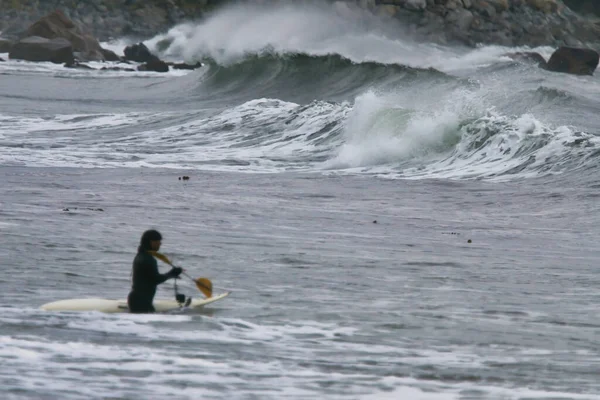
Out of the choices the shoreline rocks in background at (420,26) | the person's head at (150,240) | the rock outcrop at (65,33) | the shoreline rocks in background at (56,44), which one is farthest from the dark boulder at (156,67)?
the person's head at (150,240)

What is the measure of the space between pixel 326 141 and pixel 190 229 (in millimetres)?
11172

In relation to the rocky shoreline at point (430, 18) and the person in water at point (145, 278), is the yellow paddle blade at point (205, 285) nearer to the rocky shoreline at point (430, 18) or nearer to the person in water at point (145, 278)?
the person in water at point (145, 278)

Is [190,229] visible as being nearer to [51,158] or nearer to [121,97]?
[51,158]

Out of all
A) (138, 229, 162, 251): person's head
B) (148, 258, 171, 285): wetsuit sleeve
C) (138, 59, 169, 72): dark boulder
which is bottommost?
(148, 258, 171, 285): wetsuit sleeve

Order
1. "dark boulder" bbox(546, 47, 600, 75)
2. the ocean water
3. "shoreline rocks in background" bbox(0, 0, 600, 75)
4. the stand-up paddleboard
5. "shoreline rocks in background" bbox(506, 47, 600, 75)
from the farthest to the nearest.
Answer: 1. "shoreline rocks in background" bbox(0, 0, 600, 75)
2. "dark boulder" bbox(546, 47, 600, 75)
3. "shoreline rocks in background" bbox(506, 47, 600, 75)
4. the stand-up paddleboard
5. the ocean water

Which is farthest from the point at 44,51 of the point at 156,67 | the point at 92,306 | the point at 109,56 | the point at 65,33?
the point at 92,306

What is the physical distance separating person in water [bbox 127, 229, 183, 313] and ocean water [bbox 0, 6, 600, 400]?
122 millimetres

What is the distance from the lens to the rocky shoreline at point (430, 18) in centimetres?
6788

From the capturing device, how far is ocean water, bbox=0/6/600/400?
8289mm

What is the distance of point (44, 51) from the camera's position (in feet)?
197

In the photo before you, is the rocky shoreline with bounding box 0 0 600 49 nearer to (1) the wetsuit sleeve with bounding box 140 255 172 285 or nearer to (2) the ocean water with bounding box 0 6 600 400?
(2) the ocean water with bounding box 0 6 600 400

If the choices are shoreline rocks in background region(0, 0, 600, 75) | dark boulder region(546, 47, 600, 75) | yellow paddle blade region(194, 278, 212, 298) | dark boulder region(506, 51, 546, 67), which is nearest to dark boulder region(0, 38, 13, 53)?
shoreline rocks in background region(0, 0, 600, 75)

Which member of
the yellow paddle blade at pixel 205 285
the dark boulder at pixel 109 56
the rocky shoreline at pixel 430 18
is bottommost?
the yellow paddle blade at pixel 205 285

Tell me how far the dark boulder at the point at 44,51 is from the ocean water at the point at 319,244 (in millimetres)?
25510
